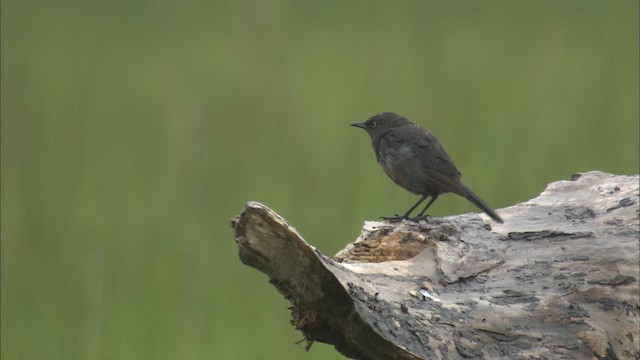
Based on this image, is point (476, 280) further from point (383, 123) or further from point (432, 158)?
point (383, 123)

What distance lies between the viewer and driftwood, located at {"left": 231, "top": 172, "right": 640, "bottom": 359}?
3.12 m

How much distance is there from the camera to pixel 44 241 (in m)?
5.75

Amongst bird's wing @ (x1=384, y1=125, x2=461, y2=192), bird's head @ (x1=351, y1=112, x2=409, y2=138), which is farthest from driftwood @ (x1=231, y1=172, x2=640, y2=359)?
bird's head @ (x1=351, y1=112, x2=409, y2=138)

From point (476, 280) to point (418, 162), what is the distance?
0.93 metres

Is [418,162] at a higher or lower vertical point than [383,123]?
lower

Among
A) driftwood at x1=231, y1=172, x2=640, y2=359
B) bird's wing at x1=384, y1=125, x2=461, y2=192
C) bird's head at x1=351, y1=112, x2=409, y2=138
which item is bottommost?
driftwood at x1=231, y1=172, x2=640, y2=359

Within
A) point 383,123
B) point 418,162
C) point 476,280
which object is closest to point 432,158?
point 418,162

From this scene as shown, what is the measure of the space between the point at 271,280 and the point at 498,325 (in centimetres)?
71

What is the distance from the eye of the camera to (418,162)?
4.48m

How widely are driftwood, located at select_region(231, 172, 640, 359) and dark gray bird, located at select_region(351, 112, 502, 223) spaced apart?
395 millimetres

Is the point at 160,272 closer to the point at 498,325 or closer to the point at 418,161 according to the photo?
the point at 418,161

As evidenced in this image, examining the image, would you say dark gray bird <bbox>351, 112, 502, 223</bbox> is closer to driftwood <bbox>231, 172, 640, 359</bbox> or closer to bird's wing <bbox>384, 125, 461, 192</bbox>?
bird's wing <bbox>384, 125, 461, 192</bbox>

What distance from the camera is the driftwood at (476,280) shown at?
10.2 ft

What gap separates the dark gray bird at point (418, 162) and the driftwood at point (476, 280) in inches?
15.6
